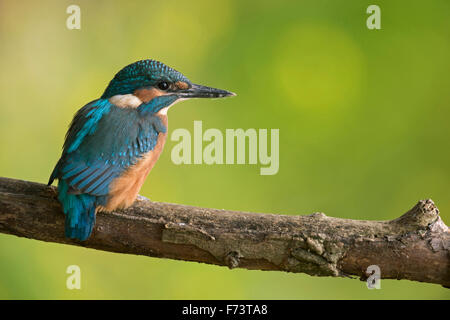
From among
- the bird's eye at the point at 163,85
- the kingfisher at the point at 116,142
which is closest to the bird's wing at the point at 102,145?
the kingfisher at the point at 116,142

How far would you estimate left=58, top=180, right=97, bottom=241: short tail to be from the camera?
2062 mm

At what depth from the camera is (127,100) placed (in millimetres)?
2383

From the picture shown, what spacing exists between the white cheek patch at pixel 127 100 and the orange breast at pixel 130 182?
0.48 feet

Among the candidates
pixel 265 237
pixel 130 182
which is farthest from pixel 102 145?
pixel 265 237

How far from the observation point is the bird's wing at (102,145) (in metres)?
2.16

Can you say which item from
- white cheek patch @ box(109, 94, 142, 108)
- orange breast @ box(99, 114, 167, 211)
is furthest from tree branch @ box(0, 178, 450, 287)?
white cheek patch @ box(109, 94, 142, 108)

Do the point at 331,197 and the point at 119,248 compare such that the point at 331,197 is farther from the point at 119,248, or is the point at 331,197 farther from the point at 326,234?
the point at 119,248

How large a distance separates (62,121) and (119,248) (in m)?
1.53

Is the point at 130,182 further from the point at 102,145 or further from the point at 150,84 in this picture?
the point at 150,84

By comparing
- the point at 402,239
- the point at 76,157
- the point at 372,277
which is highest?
the point at 76,157

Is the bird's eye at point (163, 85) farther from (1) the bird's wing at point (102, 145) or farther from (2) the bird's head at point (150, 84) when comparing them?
(1) the bird's wing at point (102, 145)

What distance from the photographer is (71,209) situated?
2.10 metres

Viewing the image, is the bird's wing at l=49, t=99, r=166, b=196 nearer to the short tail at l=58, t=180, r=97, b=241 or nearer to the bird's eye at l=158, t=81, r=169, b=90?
the short tail at l=58, t=180, r=97, b=241

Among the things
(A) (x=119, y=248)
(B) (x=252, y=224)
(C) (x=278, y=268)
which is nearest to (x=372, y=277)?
(C) (x=278, y=268)
